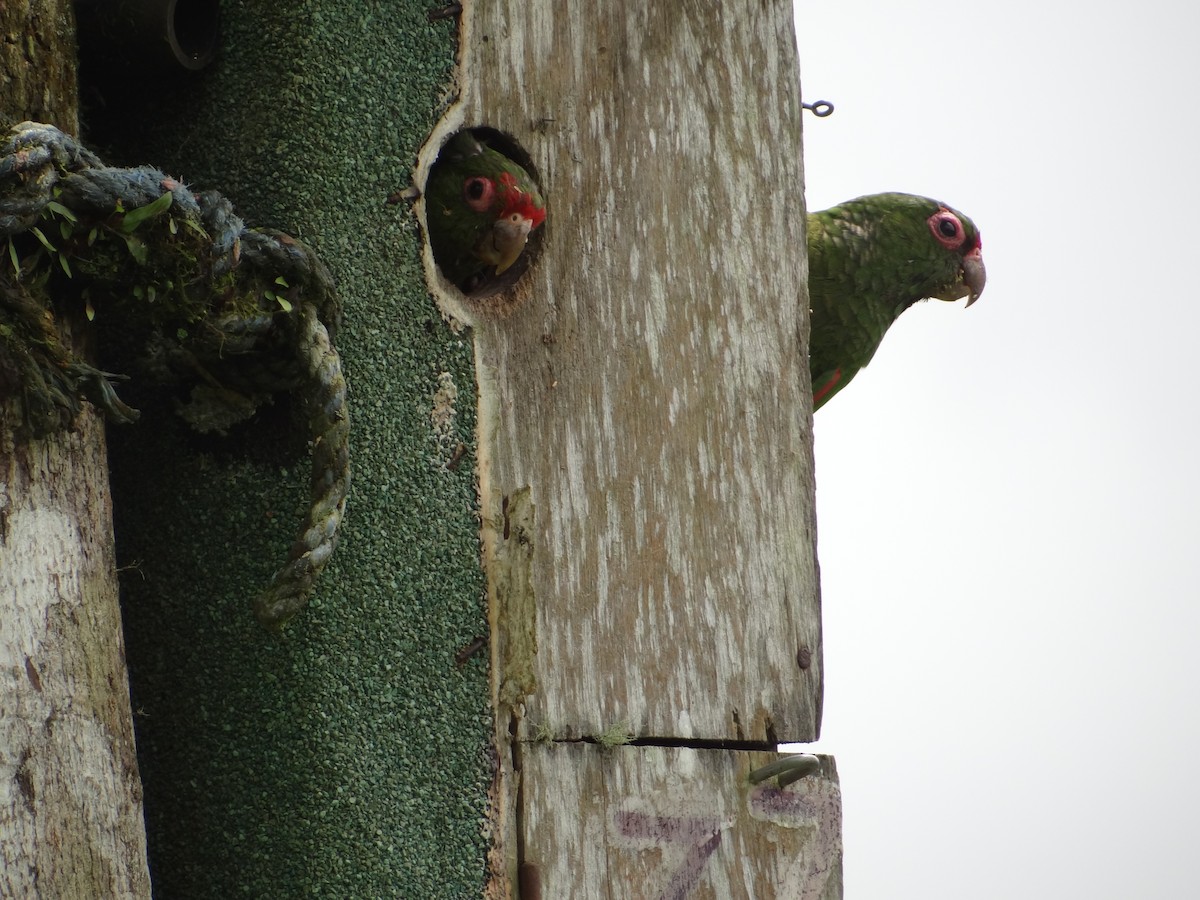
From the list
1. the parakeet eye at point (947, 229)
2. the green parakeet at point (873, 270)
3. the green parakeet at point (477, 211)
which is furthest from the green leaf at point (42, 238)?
the parakeet eye at point (947, 229)

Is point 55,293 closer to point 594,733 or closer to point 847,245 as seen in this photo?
point 594,733

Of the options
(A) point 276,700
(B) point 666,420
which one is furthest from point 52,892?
(B) point 666,420

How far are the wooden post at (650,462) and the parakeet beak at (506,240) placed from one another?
0.14 ft

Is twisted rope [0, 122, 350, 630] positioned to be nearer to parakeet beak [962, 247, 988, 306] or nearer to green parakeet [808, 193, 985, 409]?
green parakeet [808, 193, 985, 409]

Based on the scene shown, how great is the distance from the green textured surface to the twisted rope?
11 cm

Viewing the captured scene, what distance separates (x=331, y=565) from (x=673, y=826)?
2.32 ft

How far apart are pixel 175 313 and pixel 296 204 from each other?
0.24 m

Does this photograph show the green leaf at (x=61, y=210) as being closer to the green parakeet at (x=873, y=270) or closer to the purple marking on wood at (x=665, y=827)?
the purple marking on wood at (x=665, y=827)

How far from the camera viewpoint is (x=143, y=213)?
1396mm

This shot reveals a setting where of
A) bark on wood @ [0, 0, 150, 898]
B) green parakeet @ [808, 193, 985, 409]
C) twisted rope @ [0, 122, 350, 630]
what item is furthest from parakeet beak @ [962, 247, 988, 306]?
bark on wood @ [0, 0, 150, 898]

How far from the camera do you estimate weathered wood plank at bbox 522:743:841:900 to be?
191 cm

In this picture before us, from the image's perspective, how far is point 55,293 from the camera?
1.47 m

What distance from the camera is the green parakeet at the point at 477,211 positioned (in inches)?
80.0

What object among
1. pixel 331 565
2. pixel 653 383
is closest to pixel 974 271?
pixel 653 383
